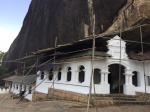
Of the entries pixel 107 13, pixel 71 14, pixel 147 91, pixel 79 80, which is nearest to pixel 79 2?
pixel 71 14

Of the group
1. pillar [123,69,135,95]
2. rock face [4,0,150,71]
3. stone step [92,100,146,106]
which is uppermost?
rock face [4,0,150,71]

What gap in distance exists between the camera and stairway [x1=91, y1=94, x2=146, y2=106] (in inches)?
462

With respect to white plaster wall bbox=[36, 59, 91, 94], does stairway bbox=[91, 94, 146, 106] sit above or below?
below

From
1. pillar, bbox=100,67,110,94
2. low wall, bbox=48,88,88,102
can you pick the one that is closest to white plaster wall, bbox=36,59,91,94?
low wall, bbox=48,88,88,102

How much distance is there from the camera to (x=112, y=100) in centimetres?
1210

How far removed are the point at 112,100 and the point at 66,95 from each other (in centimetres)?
431

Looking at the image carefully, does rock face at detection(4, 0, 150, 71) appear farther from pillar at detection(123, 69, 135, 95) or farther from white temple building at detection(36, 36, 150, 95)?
pillar at detection(123, 69, 135, 95)

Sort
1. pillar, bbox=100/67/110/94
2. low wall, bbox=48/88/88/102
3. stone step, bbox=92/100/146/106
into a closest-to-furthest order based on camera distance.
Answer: stone step, bbox=92/100/146/106 < low wall, bbox=48/88/88/102 < pillar, bbox=100/67/110/94

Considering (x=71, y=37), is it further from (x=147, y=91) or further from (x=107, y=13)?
(x=147, y=91)

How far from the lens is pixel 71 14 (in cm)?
2038

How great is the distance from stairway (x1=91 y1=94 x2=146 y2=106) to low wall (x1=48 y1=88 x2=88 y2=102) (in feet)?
3.20

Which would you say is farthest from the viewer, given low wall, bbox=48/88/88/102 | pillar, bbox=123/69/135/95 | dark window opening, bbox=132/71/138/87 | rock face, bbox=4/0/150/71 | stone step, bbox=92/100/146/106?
→ dark window opening, bbox=132/71/138/87

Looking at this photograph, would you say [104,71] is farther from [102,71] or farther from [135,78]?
[135,78]

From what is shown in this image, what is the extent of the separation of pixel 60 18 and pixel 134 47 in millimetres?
9280
